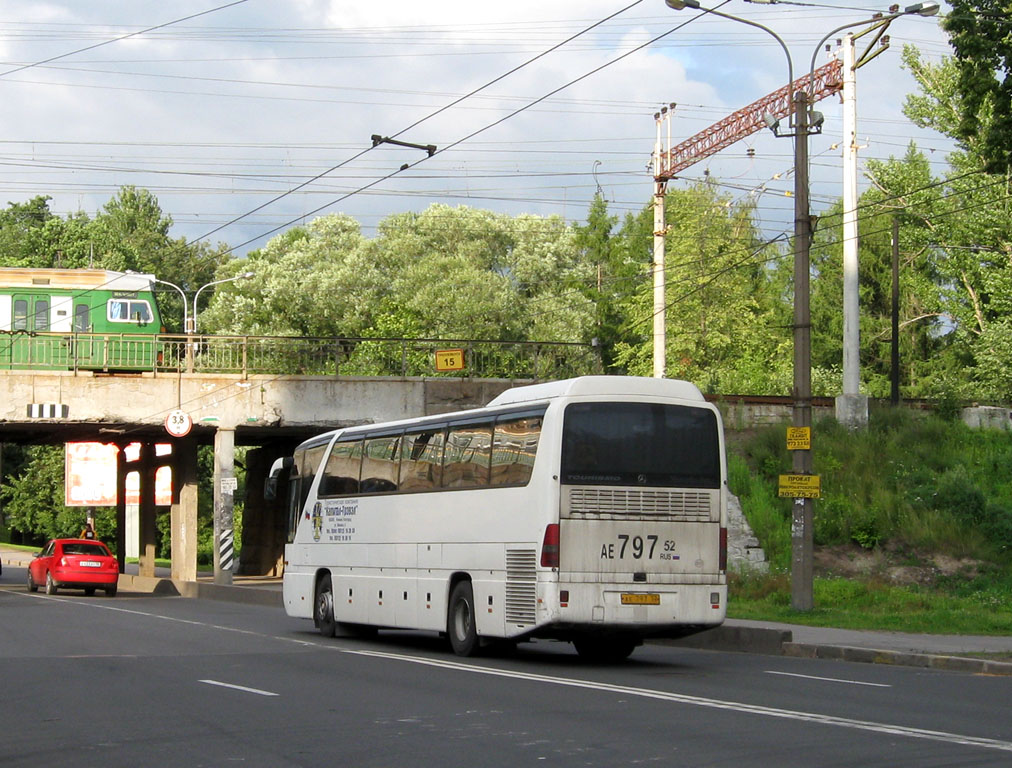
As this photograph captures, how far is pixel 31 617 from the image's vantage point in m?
26.6

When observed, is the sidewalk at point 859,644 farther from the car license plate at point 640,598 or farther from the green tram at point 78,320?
the green tram at point 78,320

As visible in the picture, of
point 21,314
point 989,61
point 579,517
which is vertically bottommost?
point 579,517

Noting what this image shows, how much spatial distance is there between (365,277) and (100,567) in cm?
3272

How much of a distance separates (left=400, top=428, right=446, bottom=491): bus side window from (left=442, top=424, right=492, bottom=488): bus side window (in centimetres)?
24

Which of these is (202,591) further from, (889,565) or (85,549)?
(889,565)

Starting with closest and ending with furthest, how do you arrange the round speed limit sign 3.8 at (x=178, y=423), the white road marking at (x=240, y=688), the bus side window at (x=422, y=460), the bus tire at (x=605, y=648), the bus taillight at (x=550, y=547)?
the white road marking at (x=240, y=688) < the bus taillight at (x=550, y=547) < the bus tire at (x=605, y=648) < the bus side window at (x=422, y=460) < the round speed limit sign 3.8 at (x=178, y=423)

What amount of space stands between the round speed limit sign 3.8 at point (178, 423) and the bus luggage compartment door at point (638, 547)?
921 inches

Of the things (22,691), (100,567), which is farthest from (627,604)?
(100,567)

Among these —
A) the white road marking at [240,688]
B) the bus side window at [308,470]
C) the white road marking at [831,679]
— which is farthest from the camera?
the bus side window at [308,470]

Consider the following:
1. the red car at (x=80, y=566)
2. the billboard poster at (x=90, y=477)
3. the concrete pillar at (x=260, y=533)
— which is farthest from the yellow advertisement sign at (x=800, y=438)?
the billboard poster at (x=90, y=477)

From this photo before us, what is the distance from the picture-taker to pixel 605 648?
725 inches

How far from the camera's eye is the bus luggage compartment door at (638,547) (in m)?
16.2

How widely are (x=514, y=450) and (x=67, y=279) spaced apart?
2711cm

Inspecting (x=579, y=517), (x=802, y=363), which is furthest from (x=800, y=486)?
(x=579, y=517)
